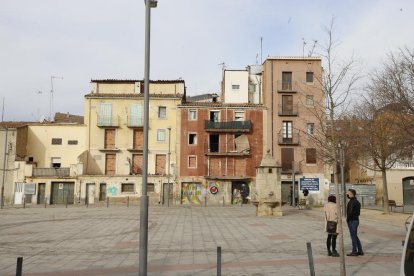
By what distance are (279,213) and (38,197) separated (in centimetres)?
2979

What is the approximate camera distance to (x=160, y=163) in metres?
47.7

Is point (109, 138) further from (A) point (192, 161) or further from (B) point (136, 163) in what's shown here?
(A) point (192, 161)

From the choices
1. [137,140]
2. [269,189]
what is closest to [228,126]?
[137,140]

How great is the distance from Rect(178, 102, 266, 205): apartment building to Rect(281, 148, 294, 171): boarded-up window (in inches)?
98.9

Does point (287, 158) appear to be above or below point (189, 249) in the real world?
above

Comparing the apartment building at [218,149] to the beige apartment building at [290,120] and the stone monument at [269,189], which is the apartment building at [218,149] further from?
the stone monument at [269,189]

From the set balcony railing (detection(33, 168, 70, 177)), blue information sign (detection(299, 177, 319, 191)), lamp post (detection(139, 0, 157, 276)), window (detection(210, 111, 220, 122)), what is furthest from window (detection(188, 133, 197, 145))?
lamp post (detection(139, 0, 157, 276))

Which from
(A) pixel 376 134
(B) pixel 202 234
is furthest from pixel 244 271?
(A) pixel 376 134

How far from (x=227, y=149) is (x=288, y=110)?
8156mm

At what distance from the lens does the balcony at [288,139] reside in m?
47.9

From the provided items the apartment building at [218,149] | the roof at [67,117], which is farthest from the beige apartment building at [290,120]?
the roof at [67,117]

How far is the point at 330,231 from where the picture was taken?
39.9 feet

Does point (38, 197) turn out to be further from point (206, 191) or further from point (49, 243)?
point (49, 243)

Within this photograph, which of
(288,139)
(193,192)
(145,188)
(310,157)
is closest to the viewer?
(145,188)
